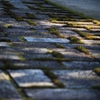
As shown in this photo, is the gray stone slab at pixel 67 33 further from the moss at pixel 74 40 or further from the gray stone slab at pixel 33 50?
the gray stone slab at pixel 33 50

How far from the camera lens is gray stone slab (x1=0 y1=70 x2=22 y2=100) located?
2871 millimetres

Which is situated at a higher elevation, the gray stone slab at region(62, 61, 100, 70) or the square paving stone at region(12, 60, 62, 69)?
the square paving stone at region(12, 60, 62, 69)

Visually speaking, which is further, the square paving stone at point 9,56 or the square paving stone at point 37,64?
the square paving stone at point 9,56

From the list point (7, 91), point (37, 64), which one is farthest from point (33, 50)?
point (7, 91)

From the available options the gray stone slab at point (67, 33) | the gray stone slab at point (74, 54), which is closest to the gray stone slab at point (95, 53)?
the gray stone slab at point (74, 54)

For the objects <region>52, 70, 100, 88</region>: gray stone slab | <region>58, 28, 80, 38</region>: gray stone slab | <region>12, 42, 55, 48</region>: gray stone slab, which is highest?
<region>52, 70, 100, 88</region>: gray stone slab

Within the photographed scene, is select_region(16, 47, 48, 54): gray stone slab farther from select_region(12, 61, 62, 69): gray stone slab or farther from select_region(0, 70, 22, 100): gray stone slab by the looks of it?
select_region(0, 70, 22, 100): gray stone slab

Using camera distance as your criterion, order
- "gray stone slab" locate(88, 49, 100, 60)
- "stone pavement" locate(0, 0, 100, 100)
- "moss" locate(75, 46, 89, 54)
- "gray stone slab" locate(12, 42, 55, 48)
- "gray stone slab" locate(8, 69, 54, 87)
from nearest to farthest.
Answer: "stone pavement" locate(0, 0, 100, 100) < "gray stone slab" locate(8, 69, 54, 87) < "gray stone slab" locate(88, 49, 100, 60) < "moss" locate(75, 46, 89, 54) < "gray stone slab" locate(12, 42, 55, 48)

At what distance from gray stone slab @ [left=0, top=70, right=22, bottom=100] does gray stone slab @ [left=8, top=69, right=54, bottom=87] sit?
93 mm

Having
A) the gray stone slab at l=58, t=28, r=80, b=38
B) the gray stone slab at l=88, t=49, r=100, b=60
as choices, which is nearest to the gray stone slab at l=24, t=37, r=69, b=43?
the gray stone slab at l=58, t=28, r=80, b=38

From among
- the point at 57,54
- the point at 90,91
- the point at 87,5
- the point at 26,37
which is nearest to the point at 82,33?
the point at 26,37

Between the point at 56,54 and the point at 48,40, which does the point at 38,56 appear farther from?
the point at 48,40

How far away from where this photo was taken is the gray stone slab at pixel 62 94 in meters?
2.91

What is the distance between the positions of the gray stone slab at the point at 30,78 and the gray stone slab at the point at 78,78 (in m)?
0.15
